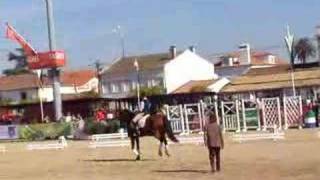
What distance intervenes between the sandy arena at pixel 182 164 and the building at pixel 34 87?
90.4 m

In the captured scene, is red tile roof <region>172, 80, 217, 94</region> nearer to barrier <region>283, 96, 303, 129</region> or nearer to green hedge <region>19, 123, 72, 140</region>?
green hedge <region>19, 123, 72, 140</region>

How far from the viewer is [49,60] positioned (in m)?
64.8

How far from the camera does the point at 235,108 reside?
150 ft

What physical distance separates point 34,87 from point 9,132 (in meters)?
72.6

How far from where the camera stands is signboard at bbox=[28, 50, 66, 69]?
210ft

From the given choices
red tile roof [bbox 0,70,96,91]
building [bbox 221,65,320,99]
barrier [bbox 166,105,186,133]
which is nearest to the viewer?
barrier [bbox 166,105,186,133]

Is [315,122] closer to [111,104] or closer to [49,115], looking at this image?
[111,104]

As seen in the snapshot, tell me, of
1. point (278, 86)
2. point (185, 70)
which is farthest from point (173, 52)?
point (278, 86)

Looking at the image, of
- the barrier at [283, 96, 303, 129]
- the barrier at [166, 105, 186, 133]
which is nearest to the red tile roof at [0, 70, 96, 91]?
the barrier at [166, 105, 186, 133]

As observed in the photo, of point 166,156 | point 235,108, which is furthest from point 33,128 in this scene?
point 166,156

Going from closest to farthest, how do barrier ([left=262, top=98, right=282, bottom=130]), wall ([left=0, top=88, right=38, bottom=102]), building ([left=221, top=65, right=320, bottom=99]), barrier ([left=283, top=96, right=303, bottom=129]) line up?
barrier ([left=262, top=98, right=282, bottom=130]) → barrier ([left=283, top=96, right=303, bottom=129]) → building ([left=221, top=65, right=320, bottom=99]) → wall ([left=0, top=88, right=38, bottom=102])

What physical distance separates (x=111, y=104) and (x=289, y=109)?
21594 mm

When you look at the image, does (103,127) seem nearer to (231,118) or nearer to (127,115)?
(231,118)

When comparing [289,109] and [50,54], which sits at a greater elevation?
[50,54]
